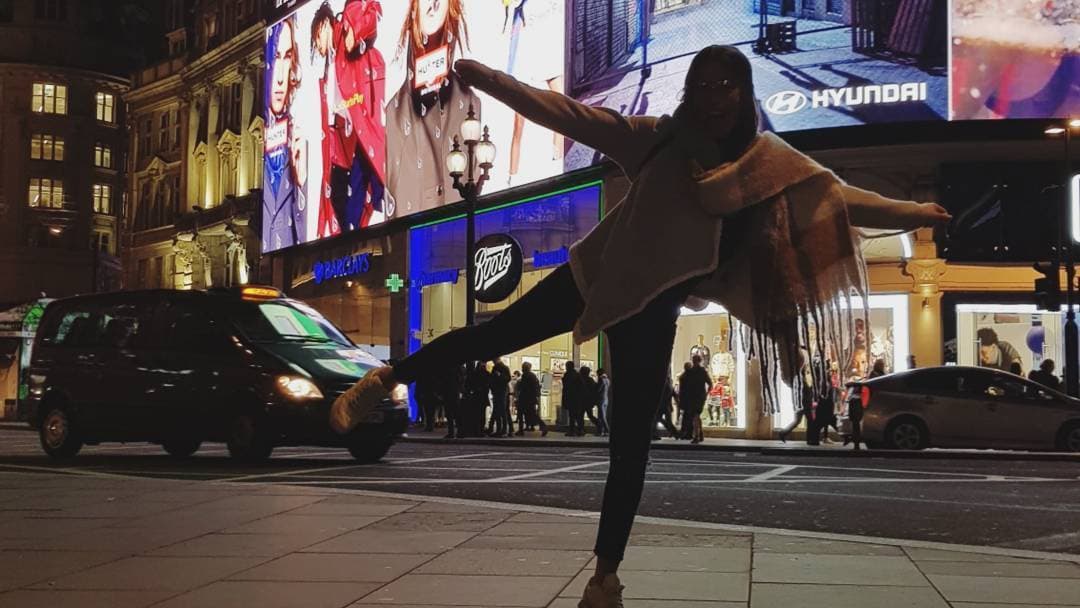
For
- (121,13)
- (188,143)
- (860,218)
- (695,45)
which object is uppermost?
(121,13)

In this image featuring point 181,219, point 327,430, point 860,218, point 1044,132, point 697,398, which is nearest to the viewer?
point 860,218

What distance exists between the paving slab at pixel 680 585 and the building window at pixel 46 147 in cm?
7427

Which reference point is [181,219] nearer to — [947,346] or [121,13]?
[121,13]

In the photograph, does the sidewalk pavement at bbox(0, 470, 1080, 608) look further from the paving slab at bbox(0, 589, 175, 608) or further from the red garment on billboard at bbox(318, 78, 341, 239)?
the red garment on billboard at bbox(318, 78, 341, 239)

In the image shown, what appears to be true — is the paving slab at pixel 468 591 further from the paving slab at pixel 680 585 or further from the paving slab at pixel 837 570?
the paving slab at pixel 837 570

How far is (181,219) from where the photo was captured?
53.3 metres

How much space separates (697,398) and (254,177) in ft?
97.6

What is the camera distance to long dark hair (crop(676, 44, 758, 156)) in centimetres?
380

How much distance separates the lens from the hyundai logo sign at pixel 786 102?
24.9 meters

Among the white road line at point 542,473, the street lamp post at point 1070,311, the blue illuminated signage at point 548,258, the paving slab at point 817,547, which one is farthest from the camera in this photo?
the blue illuminated signage at point 548,258

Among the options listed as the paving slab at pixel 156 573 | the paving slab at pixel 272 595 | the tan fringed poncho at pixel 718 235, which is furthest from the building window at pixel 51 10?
the tan fringed poncho at pixel 718 235

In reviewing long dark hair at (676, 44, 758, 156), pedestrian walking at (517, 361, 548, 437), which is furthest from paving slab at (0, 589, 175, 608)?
pedestrian walking at (517, 361, 548, 437)

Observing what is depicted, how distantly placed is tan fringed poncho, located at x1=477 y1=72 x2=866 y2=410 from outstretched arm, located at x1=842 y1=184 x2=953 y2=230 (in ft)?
0.10

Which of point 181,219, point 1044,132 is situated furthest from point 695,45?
point 181,219
